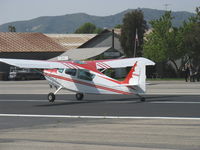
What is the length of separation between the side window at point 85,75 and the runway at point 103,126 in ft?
4.36

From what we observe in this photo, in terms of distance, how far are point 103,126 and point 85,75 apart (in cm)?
971

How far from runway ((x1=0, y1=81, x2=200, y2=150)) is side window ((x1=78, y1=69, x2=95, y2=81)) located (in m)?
1.33

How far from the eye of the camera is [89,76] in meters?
25.3

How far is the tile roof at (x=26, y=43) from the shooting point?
73.6 m

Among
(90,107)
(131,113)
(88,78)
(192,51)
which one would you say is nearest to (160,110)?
(131,113)

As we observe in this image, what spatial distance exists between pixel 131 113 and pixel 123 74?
45.8 m

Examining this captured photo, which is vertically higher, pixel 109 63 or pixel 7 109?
pixel 109 63

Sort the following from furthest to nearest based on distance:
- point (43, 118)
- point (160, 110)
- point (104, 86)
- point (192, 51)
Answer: point (192, 51), point (104, 86), point (160, 110), point (43, 118)

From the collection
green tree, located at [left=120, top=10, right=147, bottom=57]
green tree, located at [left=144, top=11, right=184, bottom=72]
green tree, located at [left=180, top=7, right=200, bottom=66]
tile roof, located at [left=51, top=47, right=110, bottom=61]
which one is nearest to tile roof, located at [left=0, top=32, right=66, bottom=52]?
tile roof, located at [left=51, top=47, right=110, bottom=61]

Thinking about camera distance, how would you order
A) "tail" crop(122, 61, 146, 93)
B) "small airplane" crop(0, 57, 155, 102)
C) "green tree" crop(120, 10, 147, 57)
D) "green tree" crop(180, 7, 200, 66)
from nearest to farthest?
"tail" crop(122, 61, 146, 93) < "small airplane" crop(0, 57, 155, 102) < "green tree" crop(180, 7, 200, 66) < "green tree" crop(120, 10, 147, 57)

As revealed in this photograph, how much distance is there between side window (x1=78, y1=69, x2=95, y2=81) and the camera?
25242 millimetres

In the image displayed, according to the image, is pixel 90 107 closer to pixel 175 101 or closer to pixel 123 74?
pixel 175 101

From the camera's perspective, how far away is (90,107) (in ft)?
75.5

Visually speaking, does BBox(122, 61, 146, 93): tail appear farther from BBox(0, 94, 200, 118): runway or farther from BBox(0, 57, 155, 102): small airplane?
BBox(0, 94, 200, 118): runway
